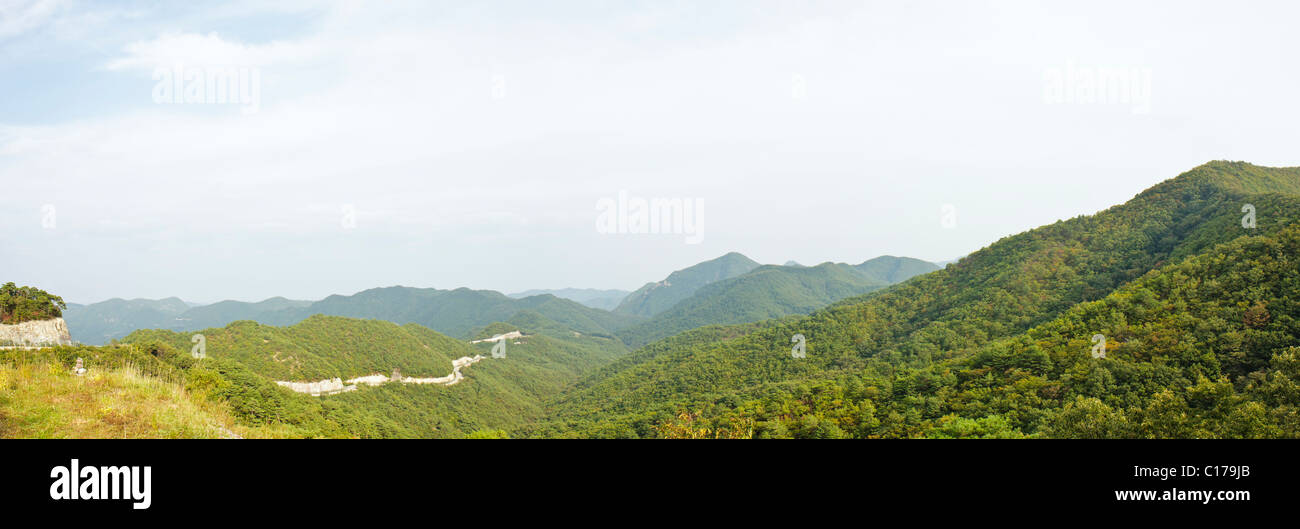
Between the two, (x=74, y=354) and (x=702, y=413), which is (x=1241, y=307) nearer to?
(x=702, y=413)

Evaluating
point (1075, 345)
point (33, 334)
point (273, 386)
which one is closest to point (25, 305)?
point (33, 334)

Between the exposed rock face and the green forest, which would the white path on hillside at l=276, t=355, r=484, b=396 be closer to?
the green forest

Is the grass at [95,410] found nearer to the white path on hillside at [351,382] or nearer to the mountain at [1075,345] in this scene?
the mountain at [1075,345]

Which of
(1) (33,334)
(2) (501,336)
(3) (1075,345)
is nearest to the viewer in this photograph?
(3) (1075,345)

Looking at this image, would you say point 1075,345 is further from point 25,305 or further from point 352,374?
point 352,374

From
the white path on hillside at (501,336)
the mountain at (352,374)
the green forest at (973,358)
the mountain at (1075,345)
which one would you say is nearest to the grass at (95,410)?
the green forest at (973,358)

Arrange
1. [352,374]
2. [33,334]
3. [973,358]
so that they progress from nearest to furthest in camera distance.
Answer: [973,358], [33,334], [352,374]
